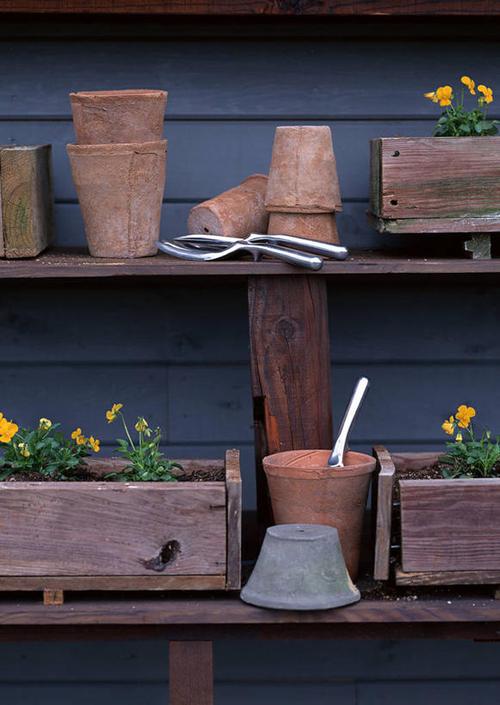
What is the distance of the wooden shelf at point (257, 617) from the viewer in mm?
1938

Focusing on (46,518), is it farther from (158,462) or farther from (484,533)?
(484,533)

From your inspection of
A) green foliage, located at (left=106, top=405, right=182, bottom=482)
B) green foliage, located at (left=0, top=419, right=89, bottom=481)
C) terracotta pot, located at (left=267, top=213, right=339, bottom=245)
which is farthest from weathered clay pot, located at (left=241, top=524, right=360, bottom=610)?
terracotta pot, located at (left=267, top=213, right=339, bottom=245)

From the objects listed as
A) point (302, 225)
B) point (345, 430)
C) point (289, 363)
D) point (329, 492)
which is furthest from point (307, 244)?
point (329, 492)

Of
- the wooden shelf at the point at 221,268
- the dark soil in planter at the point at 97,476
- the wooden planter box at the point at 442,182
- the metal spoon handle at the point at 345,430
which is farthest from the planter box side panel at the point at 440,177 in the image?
the dark soil in planter at the point at 97,476

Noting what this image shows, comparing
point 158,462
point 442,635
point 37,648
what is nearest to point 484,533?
point 442,635

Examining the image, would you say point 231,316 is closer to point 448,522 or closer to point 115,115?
point 115,115

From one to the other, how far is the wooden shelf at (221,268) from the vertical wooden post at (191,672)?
0.64 m

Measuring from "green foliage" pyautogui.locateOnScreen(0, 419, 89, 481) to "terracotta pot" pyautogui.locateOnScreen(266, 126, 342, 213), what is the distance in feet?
1.95

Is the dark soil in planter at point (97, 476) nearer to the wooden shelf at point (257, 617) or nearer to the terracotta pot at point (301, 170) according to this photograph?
the wooden shelf at point (257, 617)

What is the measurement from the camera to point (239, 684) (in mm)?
2680

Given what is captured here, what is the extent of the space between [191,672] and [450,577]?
0.47 metres

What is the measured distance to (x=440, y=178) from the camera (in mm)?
2113

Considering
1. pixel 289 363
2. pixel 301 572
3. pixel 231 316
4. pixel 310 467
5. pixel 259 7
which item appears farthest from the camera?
pixel 231 316

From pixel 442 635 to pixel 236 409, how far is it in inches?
30.2
